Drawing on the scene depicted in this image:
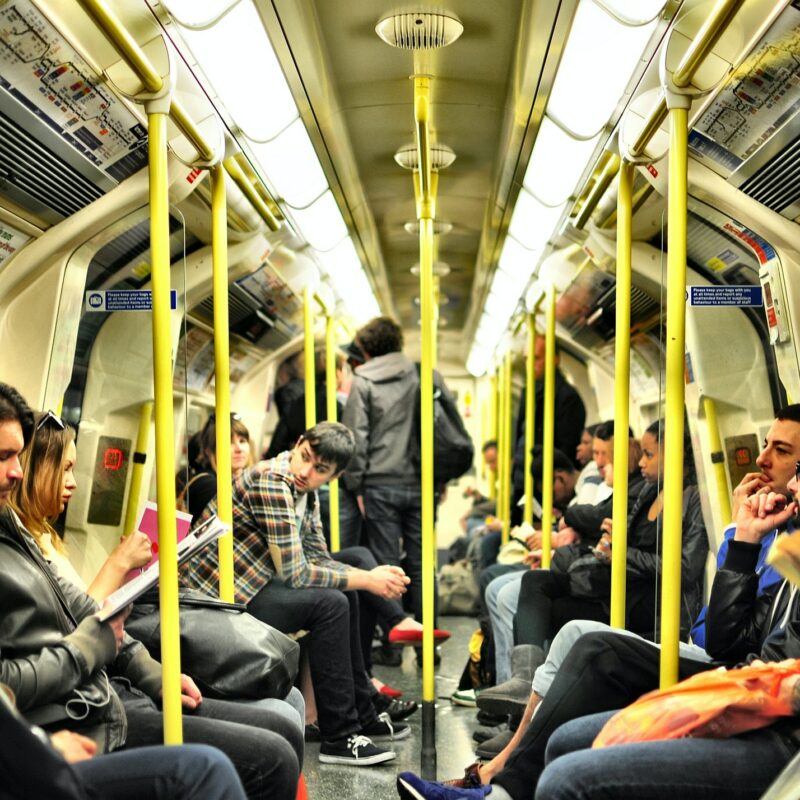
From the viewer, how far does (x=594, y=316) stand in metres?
6.87

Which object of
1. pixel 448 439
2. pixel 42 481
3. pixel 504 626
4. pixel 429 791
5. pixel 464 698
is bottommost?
pixel 464 698

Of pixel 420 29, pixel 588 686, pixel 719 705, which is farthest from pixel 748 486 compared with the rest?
pixel 420 29

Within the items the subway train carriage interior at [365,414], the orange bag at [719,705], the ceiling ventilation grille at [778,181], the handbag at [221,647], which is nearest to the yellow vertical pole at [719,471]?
the subway train carriage interior at [365,414]

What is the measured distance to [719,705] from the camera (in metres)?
2.26

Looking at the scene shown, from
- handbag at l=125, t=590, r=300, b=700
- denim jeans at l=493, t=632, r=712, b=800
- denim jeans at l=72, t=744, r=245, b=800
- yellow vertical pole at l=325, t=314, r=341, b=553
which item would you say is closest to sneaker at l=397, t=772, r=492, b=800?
denim jeans at l=493, t=632, r=712, b=800

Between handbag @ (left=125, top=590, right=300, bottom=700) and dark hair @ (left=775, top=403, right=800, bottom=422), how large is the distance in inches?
64.1

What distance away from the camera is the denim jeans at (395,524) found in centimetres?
517

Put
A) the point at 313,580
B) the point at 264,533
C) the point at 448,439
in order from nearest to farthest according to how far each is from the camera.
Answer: the point at 264,533
the point at 313,580
the point at 448,439

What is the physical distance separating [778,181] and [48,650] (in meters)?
2.46

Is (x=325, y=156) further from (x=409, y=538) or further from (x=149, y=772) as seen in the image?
(x=149, y=772)

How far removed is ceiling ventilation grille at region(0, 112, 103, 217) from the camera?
2750mm

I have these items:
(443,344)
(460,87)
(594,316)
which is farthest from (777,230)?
(443,344)

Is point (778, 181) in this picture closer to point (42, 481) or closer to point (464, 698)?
point (42, 481)

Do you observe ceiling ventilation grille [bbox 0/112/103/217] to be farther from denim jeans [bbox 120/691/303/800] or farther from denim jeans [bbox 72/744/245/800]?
denim jeans [bbox 72/744/245/800]
